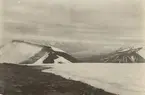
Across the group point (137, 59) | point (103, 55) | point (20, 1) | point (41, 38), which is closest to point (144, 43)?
Result: point (137, 59)

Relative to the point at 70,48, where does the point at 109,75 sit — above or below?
below

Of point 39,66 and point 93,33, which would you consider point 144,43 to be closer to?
point 93,33

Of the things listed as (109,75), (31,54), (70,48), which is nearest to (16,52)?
(31,54)

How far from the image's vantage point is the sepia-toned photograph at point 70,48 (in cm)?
98

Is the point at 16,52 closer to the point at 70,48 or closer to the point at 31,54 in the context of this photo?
the point at 31,54

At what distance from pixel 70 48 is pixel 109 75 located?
18cm

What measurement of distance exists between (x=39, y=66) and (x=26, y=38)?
12cm

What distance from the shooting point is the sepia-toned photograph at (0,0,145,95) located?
0.98 m

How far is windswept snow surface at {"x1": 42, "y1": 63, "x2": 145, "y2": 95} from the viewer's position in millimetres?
997

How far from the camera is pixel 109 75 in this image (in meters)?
1.01

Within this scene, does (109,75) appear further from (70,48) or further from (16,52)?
(16,52)

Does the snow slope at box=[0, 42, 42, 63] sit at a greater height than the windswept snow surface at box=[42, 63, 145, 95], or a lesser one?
greater

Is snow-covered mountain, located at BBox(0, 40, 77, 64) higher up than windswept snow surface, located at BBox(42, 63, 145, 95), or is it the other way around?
snow-covered mountain, located at BBox(0, 40, 77, 64)

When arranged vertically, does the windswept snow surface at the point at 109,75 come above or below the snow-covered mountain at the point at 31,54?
below
